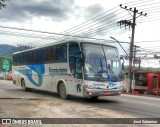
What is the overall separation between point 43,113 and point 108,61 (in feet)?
19.6

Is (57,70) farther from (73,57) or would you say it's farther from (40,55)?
(40,55)

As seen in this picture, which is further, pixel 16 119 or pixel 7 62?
pixel 7 62

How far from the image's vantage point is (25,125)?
368 inches

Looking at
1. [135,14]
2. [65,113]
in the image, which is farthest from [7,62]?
[65,113]

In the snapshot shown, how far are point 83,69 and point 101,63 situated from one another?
1055 mm

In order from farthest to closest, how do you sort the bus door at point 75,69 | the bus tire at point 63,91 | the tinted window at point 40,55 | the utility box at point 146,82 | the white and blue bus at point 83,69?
1. the utility box at point 146,82
2. the tinted window at point 40,55
3. the bus tire at point 63,91
4. the bus door at point 75,69
5. the white and blue bus at point 83,69

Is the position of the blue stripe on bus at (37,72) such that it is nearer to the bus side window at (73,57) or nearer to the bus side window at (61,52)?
the bus side window at (61,52)

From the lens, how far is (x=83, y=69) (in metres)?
15.7

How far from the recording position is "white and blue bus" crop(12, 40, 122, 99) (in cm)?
1577

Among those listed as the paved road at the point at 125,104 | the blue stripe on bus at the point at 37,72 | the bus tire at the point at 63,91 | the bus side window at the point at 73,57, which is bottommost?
the paved road at the point at 125,104

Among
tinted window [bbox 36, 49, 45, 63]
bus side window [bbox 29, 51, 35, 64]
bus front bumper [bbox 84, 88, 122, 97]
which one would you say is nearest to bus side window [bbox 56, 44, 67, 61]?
tinted window [bbox 36, 49, 45, 63]

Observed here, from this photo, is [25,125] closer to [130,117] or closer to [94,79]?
[130,117]

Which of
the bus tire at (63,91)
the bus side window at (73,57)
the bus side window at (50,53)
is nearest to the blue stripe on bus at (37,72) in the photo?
the bus side window at (50,53)

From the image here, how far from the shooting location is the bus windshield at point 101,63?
51.8ft
